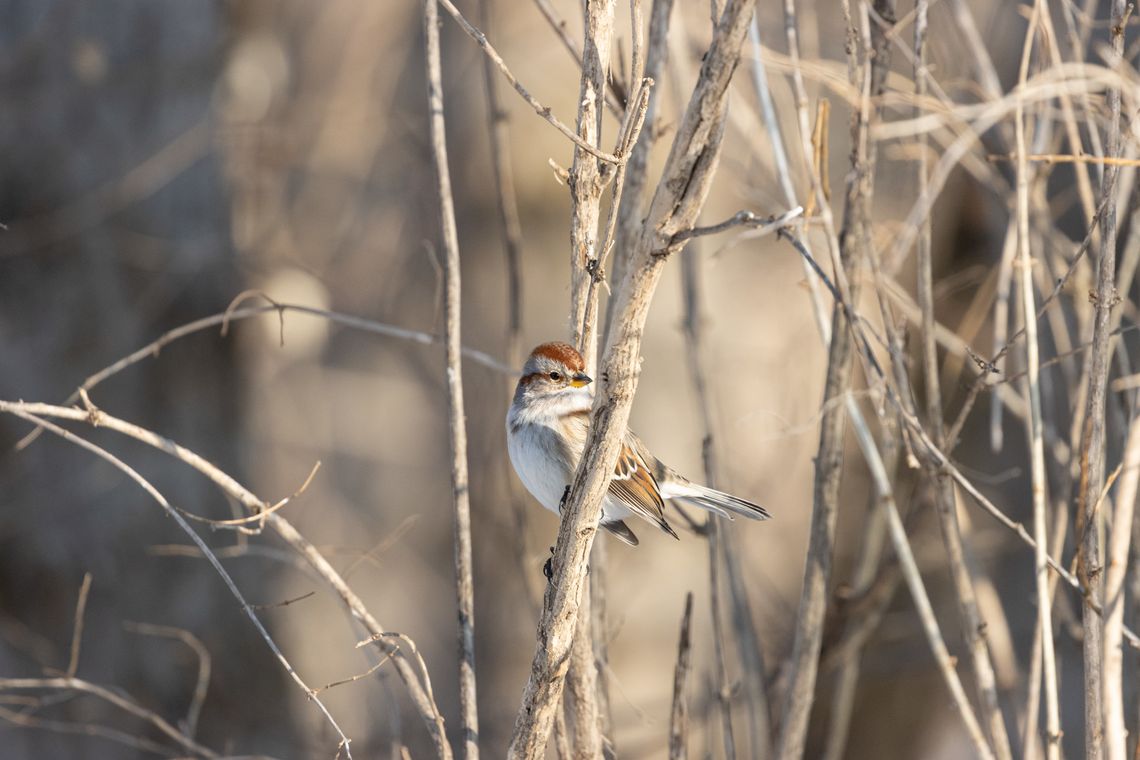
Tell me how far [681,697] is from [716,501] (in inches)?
19.5

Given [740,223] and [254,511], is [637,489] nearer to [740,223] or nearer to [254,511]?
[254,511]

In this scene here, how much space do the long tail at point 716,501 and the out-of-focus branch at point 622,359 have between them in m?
0.80

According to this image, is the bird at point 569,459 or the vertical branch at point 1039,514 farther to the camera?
the bird at point 569,459

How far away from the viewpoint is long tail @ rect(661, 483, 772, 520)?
2209 mm

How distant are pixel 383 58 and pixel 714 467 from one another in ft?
6.84

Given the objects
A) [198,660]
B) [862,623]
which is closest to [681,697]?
[862,623]

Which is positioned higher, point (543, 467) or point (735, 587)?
point (543, 467)

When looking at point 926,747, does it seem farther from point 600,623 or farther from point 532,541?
point 600,623

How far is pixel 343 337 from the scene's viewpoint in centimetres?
368

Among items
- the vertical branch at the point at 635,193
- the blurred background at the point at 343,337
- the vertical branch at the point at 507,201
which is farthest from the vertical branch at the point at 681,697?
the blurred background at the point at 343,337

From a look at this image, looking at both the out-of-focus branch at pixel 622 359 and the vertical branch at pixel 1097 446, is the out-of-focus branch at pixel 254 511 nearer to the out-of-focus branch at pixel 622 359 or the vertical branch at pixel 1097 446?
the out-of-focus branch at pixel 622 359

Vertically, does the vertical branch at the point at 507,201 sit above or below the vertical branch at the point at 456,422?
above

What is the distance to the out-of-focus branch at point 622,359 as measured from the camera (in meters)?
1.08

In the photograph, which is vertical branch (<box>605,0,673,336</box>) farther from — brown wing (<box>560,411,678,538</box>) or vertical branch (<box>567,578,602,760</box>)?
vertical branch (<box>567,578,602,760</box>)
